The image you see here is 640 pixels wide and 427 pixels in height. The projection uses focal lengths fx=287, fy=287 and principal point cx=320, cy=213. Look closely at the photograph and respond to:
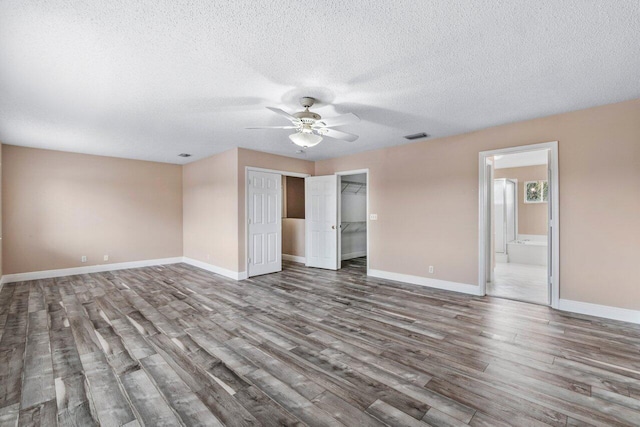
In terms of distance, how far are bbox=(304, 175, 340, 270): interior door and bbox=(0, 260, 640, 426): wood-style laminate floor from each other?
2.08m

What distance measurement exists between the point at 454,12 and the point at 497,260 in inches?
277

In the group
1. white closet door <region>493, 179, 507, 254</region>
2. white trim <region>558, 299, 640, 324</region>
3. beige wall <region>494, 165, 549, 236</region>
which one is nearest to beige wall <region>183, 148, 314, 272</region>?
white trim <region>558, 299, 640, 324</region>

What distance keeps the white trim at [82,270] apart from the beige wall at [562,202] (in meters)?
5.13

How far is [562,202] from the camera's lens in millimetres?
3584

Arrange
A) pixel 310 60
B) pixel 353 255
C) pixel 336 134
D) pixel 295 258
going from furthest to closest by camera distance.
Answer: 1. pixel 353 255
2. pixel 295 258
3. pixel 336 134
4. pixel 310 60

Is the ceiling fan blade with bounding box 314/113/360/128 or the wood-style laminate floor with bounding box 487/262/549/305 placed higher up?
the ceiling fan blade with bounding box 314/113/360/128

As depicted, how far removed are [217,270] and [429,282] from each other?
4059 mm

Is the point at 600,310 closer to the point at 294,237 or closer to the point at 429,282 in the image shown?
the point at 429,282

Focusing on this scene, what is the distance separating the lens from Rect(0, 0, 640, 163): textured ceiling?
1.80 meters

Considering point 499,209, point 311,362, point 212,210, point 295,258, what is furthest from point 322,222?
point 499,209

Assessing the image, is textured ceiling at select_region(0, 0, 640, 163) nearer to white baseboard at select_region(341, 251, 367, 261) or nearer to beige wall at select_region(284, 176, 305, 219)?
white baseboard at select_region(341, 251, 367, 261)

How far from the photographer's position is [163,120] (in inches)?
149

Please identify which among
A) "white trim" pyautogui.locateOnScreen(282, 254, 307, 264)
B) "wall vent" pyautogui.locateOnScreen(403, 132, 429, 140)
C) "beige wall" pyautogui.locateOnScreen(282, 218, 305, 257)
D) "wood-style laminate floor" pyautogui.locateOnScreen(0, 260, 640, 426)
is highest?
"wall vent" pyautogui.locateOnScreen(403, 132, 429, 140)

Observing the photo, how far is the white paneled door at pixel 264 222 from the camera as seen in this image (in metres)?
5.56
